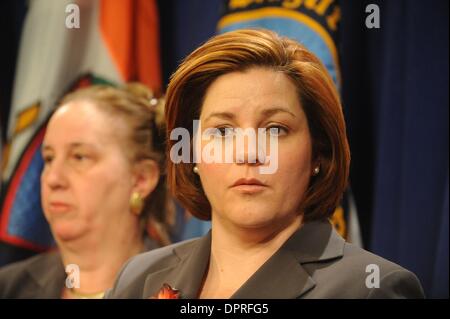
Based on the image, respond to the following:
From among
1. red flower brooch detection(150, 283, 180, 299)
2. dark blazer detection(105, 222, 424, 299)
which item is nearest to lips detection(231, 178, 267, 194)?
dark blazer detection(105, 222, 424, 299)

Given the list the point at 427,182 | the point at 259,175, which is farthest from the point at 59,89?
the point at 427,182

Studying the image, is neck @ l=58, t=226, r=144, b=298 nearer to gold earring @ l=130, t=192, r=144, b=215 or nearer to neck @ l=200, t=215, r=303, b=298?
gold earring @ l=130, t=192, r=144, b=215

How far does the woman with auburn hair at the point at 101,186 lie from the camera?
65.9 inches

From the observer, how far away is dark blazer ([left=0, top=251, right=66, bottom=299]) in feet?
5.71

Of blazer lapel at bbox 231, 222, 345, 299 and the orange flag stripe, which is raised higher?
the orange flag stripe

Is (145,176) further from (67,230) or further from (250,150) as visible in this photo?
(250,150)

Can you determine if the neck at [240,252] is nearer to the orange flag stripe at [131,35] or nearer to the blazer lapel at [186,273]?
the blazer lapel at [186,273]

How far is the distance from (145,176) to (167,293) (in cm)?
41

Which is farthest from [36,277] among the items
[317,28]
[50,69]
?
[317,28]

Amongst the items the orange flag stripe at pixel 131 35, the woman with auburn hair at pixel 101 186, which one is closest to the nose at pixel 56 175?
the woman with auburn hair at pixel 101 186

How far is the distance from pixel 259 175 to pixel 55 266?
73 cm

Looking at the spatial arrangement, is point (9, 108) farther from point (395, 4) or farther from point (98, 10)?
point (395, 4)

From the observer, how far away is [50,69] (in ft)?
6.00

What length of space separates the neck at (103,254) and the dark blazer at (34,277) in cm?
6
